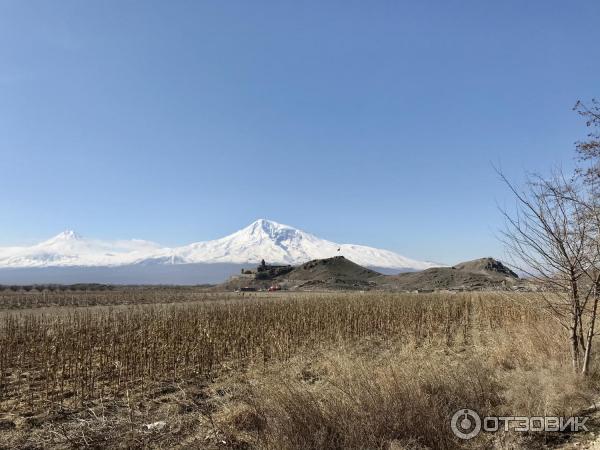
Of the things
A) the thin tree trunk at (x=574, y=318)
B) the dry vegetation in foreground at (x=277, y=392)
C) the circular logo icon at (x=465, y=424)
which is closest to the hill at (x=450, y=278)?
the dry vegetation in foreground at (x=277, y=392)

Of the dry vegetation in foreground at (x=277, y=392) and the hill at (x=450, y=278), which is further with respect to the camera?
the hill at (x=450, y=278)

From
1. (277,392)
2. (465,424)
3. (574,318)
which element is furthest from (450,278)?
(277,392)

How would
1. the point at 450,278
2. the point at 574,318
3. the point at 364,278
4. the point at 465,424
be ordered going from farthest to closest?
the point at 364,278 → the point at 450,278 → the point at 574,318 → the point at 465,424

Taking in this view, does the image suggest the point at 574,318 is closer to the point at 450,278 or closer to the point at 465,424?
the point at 465,424

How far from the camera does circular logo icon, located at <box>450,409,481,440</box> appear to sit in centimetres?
567

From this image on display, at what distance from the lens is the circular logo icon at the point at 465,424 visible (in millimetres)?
5672

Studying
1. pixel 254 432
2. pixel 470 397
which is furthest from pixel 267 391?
pixel 470 397

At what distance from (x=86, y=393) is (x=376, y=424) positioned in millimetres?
6265

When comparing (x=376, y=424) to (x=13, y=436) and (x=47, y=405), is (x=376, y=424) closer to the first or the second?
(x=13, y=436)

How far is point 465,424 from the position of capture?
584cm

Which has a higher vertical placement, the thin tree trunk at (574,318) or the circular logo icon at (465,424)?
the thin tree trunk at (574,318)

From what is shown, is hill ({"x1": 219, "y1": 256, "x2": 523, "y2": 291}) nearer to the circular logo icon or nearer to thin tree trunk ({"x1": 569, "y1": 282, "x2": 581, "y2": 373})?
thin tree trunk ({"x1": 569, "y1": 282, "x2": 581, "y2": 373})

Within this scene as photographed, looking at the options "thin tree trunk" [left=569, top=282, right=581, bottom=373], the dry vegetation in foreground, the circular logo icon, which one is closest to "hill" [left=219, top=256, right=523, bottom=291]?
the dry vegetation in foreground

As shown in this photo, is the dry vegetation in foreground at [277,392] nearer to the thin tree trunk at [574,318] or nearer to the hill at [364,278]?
the thin tree trunk at [574,318]
